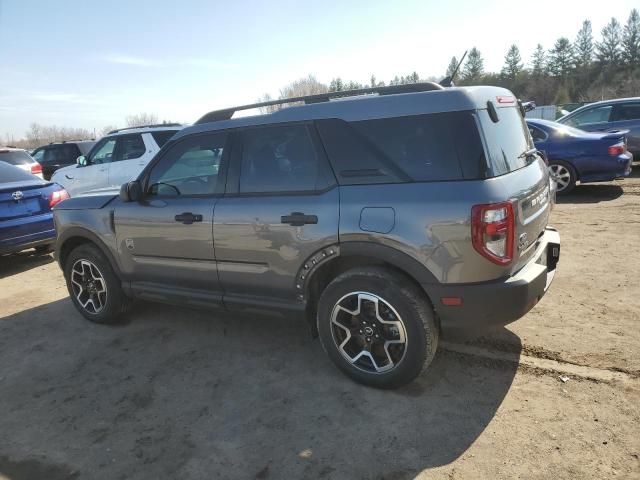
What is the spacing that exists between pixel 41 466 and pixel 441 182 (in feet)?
9.20

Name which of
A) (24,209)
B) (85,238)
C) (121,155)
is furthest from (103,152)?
(85,238)

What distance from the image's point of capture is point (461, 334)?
2951mm

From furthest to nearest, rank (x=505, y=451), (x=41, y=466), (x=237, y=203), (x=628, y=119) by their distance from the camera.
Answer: (x=628, y=119), (x=237, y=203), (x=41, y=466), (x=505, y=451)

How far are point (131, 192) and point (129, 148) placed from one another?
20.8 feet

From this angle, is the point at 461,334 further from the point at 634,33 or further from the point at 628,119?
the point at 634,33

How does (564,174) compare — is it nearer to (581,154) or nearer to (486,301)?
(581,154)

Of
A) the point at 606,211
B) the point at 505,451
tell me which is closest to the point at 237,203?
the point at 505,451

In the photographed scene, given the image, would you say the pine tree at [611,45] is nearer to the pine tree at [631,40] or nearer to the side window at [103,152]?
the pine tree at [631,40]

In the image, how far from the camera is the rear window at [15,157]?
10789 mm

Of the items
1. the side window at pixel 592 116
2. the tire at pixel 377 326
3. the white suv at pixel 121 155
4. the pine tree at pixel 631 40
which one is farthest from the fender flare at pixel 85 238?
the pine tree at pixel 631 40

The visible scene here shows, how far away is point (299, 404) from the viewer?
3.15m

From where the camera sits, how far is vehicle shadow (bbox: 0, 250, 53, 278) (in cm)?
704

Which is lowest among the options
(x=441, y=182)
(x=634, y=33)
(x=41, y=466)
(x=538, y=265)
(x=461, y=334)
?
(x=41, y=466)

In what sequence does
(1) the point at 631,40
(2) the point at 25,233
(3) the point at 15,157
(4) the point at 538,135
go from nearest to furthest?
(2) the point at 25,233, (4) the point at 538,135, (3) the point at 15,157, (1) the point at 631,40
